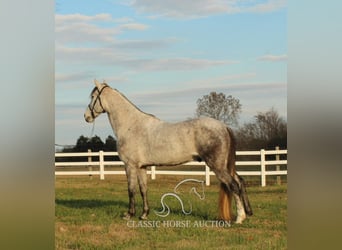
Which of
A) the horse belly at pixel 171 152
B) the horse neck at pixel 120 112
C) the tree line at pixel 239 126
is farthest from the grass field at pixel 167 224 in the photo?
the horse neck at pixel 120 112

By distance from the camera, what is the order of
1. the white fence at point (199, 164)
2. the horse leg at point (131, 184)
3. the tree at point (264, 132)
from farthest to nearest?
the horse leg at point (131, 184) < the white fence at point (199, 164) < the tree at point (264, 132)

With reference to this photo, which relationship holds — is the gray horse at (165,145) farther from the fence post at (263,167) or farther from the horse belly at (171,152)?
the fence post at (263,167)

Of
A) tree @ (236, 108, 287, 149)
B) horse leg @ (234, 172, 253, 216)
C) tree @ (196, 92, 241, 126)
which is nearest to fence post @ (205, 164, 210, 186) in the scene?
horse leg @ (234, 172, 253, 216)

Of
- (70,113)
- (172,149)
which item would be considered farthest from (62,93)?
(172,149)

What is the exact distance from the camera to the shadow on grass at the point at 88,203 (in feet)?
19.0

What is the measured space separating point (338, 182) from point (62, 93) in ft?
9.05

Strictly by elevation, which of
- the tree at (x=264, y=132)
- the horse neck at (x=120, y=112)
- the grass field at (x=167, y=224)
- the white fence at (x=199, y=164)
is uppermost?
the horse neck at (x=120, y=112)

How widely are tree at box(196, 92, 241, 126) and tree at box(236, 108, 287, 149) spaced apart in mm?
156

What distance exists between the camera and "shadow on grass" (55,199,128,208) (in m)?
5.80

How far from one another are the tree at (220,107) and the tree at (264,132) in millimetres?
156

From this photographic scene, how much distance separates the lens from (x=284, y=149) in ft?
18.4

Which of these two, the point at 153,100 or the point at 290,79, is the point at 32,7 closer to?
the point at 153,100

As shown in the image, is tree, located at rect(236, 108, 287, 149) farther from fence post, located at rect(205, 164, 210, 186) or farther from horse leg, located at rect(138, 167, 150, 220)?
horse leg, located at rect(138, 167, 150, 220)

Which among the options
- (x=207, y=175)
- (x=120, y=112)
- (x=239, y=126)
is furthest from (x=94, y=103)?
(x=239, y=126)
